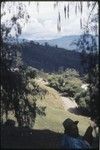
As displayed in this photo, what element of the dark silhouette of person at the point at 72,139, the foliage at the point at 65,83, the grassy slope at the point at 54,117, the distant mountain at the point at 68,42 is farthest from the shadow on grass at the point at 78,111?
the dark silhouette of person at the point at 72,139

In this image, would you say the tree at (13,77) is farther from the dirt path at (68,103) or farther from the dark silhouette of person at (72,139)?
the dirt path at (68,103)

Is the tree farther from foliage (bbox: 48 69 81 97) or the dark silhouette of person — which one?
foliage (bbox: 48 69 81 97)

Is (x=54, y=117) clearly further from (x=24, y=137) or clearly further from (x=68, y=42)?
(x=68, y=42)

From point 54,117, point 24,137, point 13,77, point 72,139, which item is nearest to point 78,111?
point 54,117

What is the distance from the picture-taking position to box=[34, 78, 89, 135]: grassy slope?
1099 inches

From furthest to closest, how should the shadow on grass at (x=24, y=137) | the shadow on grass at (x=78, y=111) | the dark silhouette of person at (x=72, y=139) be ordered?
the shadow on grass at (x=78, y=111) → the shadow on grass at (x=24, y=137) → the dark silhouette of person at (x=72, y=139)

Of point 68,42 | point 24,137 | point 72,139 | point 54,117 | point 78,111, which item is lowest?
point 78,111

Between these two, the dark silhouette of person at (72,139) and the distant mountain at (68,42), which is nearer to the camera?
the dark silhouette of person at (72,139)

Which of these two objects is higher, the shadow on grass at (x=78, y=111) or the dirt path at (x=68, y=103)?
the dirt path at (x=68, y=103)

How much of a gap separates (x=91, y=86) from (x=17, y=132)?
4.72 metres

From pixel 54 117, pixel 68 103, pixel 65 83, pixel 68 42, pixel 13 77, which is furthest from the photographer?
pixel 68 42

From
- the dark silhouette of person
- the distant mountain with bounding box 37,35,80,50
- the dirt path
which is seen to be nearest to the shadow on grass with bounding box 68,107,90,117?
the dirt path

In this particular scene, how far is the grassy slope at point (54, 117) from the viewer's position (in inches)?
1099

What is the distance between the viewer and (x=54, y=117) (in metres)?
31.6
